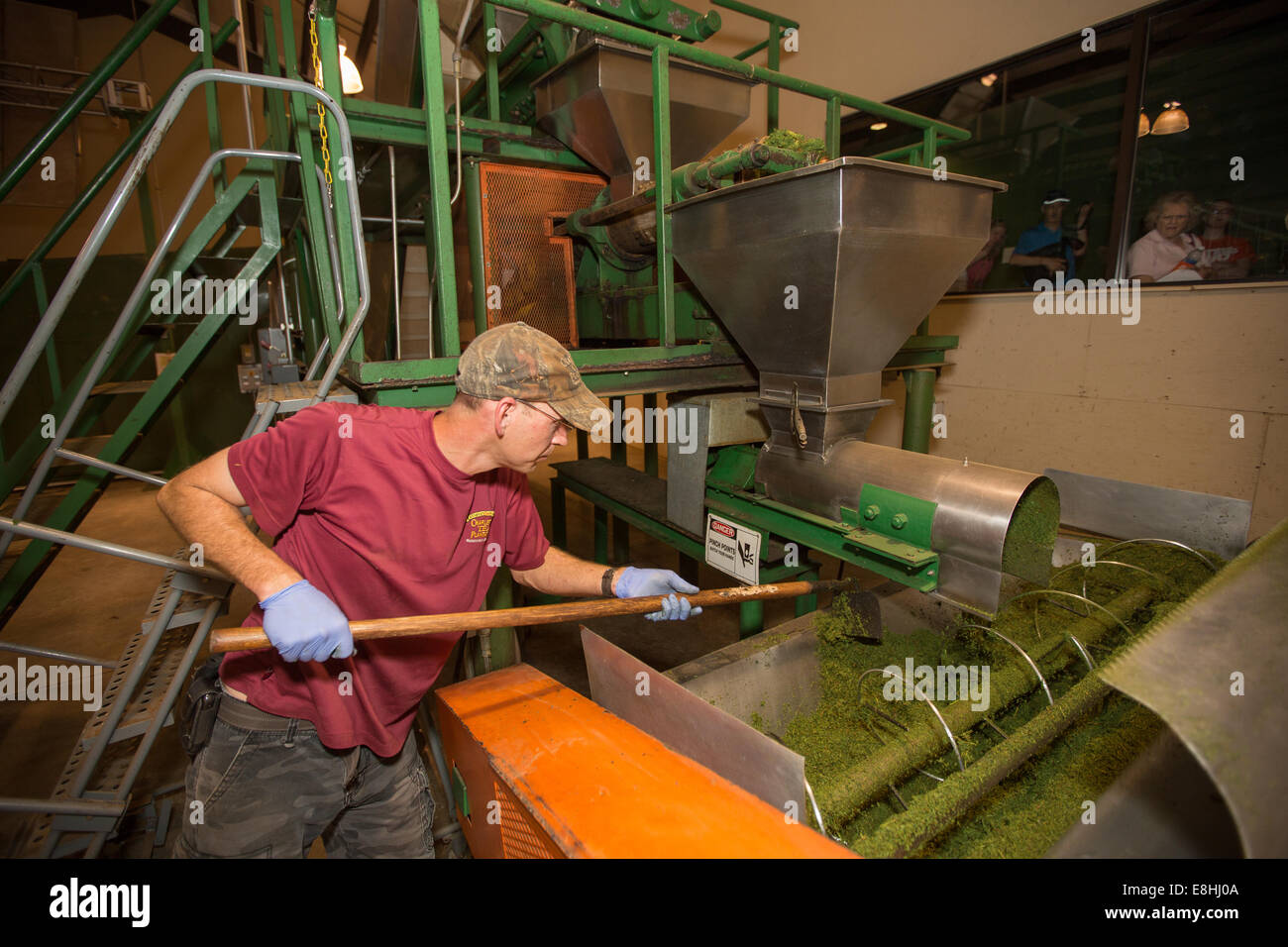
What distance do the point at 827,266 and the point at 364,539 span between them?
1568mm

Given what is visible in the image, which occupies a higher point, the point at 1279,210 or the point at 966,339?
the point at 1279,210

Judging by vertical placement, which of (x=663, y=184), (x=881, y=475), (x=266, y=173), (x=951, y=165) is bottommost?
(x=881, y=475)

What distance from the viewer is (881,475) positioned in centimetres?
195

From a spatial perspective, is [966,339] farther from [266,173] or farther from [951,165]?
[266,173]

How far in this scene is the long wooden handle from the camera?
1.40 metres

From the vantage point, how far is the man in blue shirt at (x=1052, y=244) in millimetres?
4203

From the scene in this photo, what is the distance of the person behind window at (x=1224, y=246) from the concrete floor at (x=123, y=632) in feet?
11.0

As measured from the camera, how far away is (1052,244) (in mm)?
4320

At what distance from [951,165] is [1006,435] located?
2326mm

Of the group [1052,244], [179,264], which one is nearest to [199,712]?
[179,264]

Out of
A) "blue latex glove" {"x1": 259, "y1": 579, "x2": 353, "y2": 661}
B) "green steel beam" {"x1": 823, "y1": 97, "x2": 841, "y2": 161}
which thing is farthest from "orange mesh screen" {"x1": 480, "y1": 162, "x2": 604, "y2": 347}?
"blue latex glove" {"x1": 259, "y1": 579, "x2": 353, "y2": 661}

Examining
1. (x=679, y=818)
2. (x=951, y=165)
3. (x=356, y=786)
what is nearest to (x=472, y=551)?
(x=356, y=786)

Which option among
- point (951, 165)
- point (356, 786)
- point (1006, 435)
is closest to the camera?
point (356, 786)

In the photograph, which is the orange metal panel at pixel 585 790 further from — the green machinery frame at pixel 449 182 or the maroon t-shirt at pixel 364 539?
the green machinery frame at pixel 449 182
